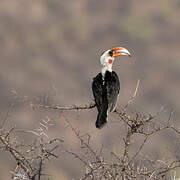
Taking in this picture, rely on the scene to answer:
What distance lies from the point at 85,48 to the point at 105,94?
766 inches

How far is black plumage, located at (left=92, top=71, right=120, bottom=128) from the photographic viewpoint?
6145mm

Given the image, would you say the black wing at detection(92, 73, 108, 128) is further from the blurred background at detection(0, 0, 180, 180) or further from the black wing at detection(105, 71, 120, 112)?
the blurred background at detection(0, 0, 180, 180)

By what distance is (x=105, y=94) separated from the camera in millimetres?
6402

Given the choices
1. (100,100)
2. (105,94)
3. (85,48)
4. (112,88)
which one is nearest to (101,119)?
(100,100)

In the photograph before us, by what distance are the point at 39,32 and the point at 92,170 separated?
2292cm

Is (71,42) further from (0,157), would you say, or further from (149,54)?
(0,157)

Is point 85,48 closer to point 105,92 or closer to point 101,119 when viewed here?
point 105,92

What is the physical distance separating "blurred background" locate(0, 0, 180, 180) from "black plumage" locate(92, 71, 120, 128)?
10.7 meters

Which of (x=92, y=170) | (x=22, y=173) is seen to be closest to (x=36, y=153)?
(x=22, y=173)

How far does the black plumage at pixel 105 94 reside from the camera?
242 inches

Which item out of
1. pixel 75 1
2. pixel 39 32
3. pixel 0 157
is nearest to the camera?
pixel 0 157

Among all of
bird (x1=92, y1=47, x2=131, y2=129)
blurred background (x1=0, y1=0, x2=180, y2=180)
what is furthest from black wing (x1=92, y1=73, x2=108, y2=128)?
blurred background (x1=0, y1=0, x2=180, y2=180)

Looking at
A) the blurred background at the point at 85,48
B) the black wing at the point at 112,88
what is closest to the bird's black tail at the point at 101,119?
the black wing at the point at 112,88

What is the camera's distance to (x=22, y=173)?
4188 millimetres
